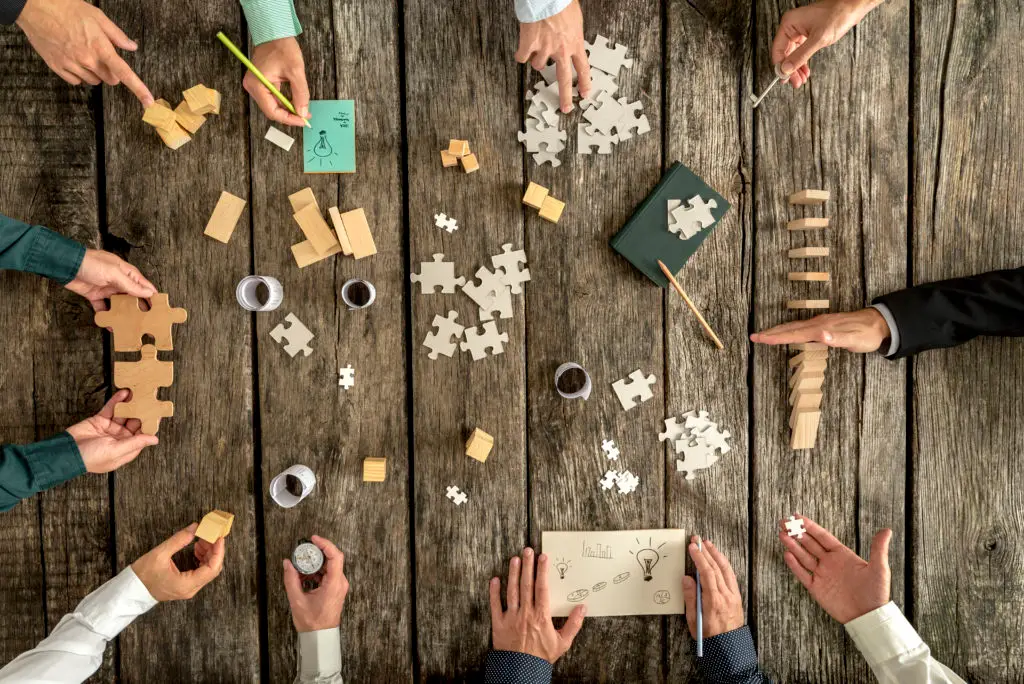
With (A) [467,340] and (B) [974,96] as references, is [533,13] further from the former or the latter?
(B) [974,96]

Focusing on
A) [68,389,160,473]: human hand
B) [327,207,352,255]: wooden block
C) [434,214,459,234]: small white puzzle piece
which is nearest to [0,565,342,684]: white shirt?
[68,389,160,473]: human hand

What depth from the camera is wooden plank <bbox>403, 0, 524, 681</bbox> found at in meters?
1.95

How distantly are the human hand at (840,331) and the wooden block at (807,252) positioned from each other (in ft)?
0.67

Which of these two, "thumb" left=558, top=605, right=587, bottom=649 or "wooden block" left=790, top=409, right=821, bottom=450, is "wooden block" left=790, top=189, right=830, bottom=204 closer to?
"wooden block" left=790, top=409, right=821, bottom=450

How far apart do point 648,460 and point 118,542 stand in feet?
5.91

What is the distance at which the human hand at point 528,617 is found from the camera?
193 cm

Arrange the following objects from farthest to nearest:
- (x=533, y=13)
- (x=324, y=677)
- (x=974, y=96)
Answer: (x=974, y=96) < (x=324, y=677) < (x=533, y=13)

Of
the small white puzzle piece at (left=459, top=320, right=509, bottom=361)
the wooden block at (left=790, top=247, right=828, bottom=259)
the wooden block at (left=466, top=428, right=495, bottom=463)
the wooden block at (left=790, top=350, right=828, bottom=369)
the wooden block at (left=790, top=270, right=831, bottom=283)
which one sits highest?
the wooden block at (left=790, top=247, right=828, bottom=259)

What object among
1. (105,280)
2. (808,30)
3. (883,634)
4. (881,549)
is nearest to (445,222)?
(105,280)

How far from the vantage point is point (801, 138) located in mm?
1981

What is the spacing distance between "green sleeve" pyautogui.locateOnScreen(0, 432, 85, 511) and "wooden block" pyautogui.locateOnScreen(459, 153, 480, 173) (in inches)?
58.2

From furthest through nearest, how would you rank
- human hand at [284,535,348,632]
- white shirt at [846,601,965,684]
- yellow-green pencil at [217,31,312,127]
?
human hand at [284,535,348,632]
white shirt at [846,601,965,684]
yellow-green pencil at [217,31,312,127]

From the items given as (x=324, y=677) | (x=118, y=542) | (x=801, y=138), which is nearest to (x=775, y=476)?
(x=801, y=138)

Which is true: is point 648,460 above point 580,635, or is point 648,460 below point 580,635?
above
